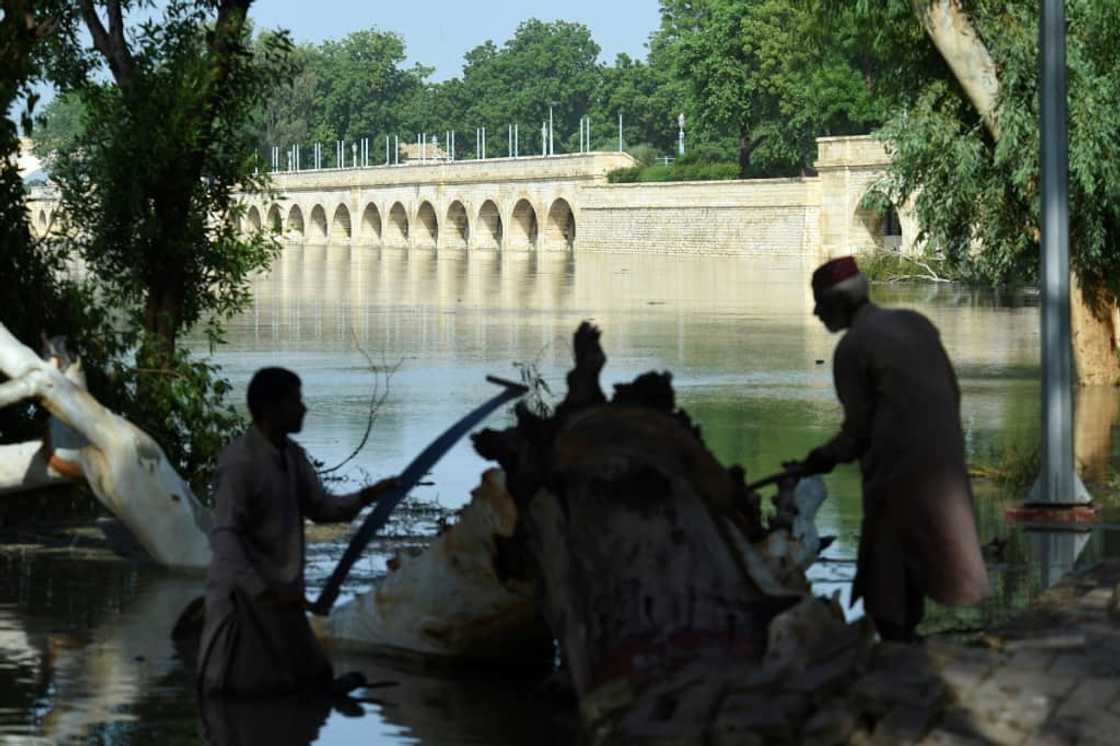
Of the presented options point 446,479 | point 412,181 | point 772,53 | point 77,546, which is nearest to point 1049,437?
point 446,479

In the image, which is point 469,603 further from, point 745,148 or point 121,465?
point 745,148

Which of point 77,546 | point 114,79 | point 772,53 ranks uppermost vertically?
point 772,53

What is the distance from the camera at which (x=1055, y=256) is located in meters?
12.1

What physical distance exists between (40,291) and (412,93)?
15672 cm

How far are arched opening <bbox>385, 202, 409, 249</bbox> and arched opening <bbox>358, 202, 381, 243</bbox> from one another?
2.78 meters

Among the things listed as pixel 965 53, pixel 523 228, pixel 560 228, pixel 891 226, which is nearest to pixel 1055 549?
pixel 965 53

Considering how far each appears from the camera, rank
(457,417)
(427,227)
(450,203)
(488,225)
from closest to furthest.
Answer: (457,417), (488,225), (450,203), (427,227)

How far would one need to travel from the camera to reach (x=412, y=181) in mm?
112188

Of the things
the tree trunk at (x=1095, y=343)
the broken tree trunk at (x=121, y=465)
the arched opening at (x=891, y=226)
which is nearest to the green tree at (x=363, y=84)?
the arched opening at (x=891, y=226)

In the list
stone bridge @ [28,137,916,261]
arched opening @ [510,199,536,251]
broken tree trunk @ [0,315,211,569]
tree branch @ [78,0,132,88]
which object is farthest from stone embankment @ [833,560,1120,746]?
arched opening @ [510,199,536,251]

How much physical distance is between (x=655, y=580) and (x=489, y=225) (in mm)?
99177

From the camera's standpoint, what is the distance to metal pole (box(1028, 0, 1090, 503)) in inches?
473

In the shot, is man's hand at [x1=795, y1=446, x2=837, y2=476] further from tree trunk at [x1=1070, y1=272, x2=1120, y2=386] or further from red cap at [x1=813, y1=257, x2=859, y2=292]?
tree trunk at [x1=1070, y1=272, x2=1120, y2=386]

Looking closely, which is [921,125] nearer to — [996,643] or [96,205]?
[96,205]
